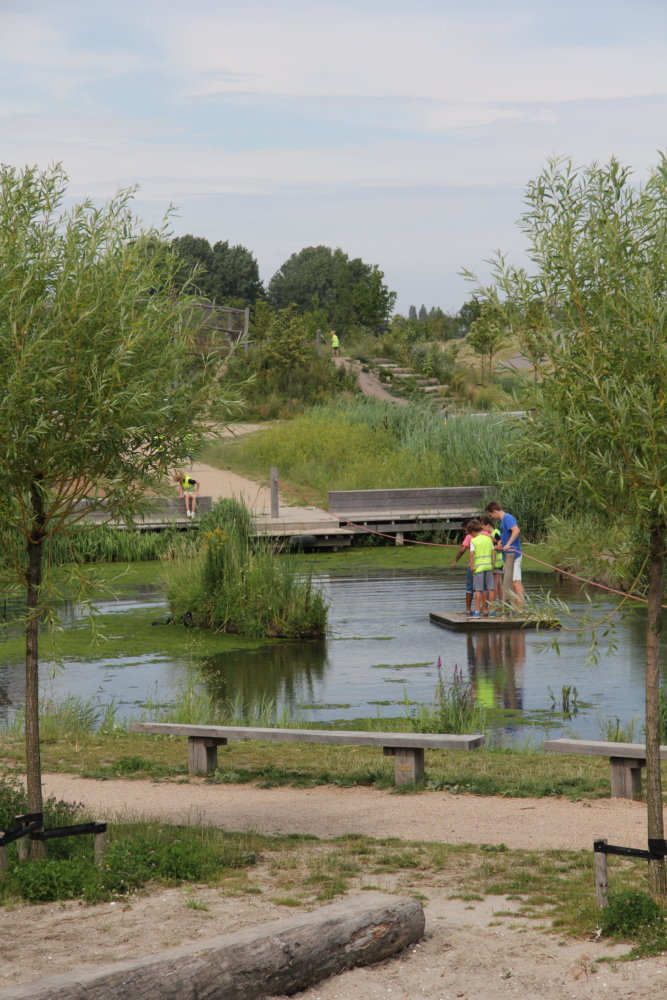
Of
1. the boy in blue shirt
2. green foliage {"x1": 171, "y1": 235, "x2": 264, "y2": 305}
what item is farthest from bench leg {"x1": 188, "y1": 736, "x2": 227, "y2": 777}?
green foliage {"x1": 171, "y1": 235, "x2": 264, "y2": 305}

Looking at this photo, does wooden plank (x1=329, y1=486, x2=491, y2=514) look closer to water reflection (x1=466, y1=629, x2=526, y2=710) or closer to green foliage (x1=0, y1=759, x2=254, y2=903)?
water reflection (x1=466, y1=629, x2=526, y2=710)

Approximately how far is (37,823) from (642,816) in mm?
3753

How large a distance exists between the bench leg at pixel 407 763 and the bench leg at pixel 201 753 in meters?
1.44

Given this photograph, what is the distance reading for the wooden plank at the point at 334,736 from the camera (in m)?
8.64

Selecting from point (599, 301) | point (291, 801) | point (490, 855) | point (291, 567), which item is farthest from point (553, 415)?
point (291, 567)

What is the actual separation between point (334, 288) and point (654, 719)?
74.1 m

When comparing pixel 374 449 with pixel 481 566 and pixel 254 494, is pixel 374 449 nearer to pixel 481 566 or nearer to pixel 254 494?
pixel 254 494

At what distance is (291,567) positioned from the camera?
54.6 feet

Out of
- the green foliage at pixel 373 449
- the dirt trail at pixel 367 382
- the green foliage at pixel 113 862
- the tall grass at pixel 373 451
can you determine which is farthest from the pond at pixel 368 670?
the dirt trail at pixel 367 382

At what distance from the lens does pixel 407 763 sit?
889 cm

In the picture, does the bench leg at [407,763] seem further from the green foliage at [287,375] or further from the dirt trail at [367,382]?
the dirt trail at [367,382]

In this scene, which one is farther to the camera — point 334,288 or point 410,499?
point 334,288

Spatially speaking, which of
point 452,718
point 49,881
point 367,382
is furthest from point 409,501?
point 49,881

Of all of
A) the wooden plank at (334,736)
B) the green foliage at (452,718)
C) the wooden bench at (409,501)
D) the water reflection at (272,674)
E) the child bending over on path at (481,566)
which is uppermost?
the wooden bench at (409,501)
